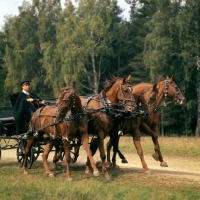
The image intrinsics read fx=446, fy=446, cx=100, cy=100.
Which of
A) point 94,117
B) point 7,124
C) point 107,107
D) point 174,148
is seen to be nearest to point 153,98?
point 107,107

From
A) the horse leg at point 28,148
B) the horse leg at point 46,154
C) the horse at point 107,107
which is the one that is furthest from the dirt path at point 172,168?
the horse leg at point 28,148

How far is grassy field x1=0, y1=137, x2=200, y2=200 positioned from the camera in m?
8.52

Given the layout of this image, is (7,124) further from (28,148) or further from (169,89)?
(169,89)

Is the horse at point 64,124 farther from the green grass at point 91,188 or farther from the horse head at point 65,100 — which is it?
the green grass at point 91,188

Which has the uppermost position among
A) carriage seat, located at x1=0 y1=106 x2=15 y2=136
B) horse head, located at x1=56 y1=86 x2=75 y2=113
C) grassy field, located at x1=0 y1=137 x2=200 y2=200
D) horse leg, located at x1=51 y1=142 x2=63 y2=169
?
horse head, located at x1=56 y1=86 x2=75 y2=113

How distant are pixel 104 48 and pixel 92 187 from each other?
29.3 meters

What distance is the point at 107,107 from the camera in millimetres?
10914

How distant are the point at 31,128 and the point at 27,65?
A: 32.8m

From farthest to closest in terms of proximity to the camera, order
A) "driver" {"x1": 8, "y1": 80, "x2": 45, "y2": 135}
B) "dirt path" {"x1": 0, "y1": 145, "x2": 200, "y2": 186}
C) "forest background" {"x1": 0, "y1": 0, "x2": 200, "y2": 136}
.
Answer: "forest background" {"x1": 0, "y1": 0, "x2": 200, "y2": 136}
"driver" {"x1": 8, "y1": 80, "x2": 45, "y2": 135}
"dirt path" {"x1": 0, "y1": 145, "x2": 200, "y2": 186}

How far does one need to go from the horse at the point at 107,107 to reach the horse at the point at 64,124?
51cm

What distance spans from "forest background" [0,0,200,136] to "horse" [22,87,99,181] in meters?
20.2

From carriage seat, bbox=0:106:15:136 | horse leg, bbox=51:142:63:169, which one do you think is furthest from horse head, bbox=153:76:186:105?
carriage seat, bbox=0:106:15:136

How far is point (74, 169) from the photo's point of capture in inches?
490

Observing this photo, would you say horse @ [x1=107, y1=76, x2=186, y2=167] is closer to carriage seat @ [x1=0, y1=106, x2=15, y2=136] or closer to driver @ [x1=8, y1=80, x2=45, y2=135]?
driver @ [x1=8, y1=80, x2=45, y2=135]
